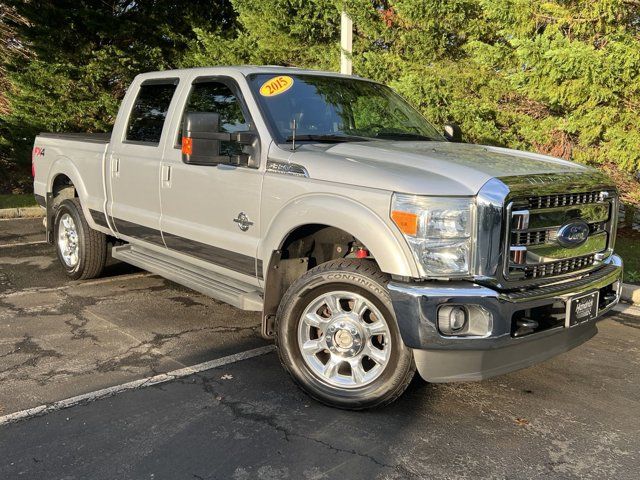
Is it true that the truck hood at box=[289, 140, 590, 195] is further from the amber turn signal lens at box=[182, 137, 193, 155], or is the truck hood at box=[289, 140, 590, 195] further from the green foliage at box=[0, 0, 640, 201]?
the green foliage at box=[0, 0, 640, 201]

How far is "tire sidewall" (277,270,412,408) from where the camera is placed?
3.52m

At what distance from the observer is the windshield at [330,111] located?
442 centimetres

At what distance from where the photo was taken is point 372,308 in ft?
11.8

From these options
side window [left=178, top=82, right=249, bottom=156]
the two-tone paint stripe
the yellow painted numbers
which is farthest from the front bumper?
the yellow painted numbers

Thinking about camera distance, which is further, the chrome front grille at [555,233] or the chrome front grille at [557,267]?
the chrome front grille at [557,267]

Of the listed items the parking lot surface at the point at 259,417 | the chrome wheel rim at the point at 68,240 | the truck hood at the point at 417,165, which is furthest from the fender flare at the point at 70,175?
the truck hood at the point at 417,165

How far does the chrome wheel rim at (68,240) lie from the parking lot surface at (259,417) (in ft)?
4.56

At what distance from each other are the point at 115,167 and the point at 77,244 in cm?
126

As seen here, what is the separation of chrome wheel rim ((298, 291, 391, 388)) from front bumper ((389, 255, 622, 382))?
275mm

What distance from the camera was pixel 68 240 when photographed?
6773 mm

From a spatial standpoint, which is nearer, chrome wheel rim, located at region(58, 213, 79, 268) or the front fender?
the front fender

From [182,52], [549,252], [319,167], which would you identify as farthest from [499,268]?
[182,52]

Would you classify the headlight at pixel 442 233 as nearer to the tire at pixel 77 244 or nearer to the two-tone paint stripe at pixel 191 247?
the two-tone paint stripe at pixel 191 247

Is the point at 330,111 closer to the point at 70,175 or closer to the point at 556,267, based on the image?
the point at 556,267
